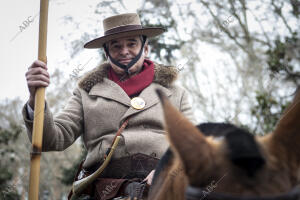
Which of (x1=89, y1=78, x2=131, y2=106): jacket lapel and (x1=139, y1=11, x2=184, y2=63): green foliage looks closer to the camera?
(x1=89, y1=78, x2=131, y2=106): jacket lapel

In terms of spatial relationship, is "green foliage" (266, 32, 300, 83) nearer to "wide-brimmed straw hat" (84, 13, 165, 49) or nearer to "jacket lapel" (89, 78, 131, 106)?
"wide-brimmed straw hat" (84, 13, 165, 49)

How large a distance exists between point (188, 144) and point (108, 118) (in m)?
2.52

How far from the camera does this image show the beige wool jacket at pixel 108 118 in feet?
12.3

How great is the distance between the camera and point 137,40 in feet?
14.5

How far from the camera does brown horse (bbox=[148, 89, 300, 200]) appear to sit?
149 centimetres

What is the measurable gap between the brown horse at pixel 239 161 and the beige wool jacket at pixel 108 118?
2142mm

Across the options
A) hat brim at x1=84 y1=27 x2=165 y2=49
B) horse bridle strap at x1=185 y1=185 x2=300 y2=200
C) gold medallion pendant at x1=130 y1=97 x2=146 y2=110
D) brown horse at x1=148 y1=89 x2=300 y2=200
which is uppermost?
hat brim at x1=84 y1=27 x2=165 y2=49

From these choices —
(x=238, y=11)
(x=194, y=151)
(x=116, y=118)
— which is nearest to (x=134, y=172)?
A: (x=116, y=118)

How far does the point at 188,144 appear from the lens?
5.10ft

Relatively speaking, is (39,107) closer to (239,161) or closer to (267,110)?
(239,161)

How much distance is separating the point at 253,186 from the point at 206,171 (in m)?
0.23

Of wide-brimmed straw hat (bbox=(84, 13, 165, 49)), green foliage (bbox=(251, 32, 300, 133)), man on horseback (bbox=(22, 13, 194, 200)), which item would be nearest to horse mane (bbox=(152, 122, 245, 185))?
man on horseback (bbox=(22, 13, 194, 200))

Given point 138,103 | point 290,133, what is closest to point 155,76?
point 138,103

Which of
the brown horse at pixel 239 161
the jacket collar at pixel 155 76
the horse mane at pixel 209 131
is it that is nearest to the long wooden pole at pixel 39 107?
the jacket collar at pixel 155 76
